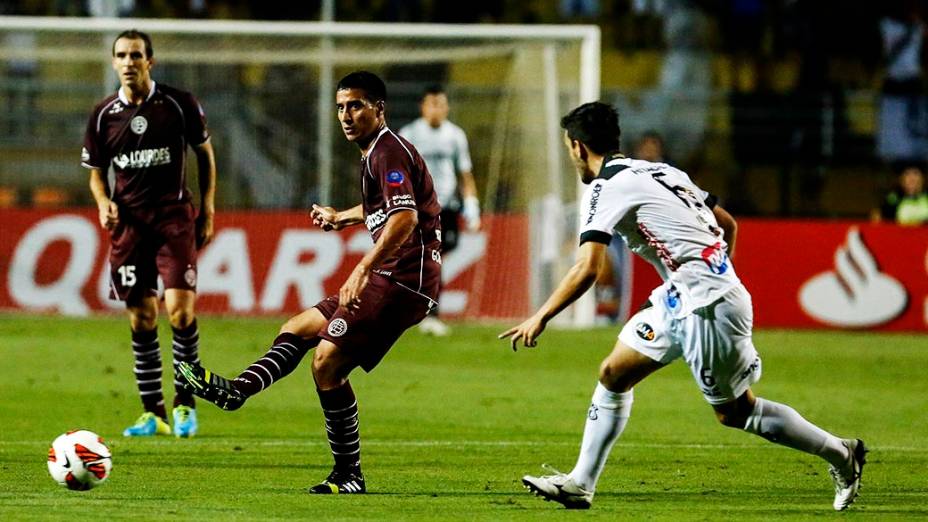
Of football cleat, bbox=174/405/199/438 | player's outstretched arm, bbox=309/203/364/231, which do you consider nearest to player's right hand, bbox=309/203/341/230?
player's outstretched arm, bbox=309/203/364/231

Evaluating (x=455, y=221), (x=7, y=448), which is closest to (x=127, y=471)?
(x=7, y=448)

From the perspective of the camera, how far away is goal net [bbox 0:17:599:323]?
60.5ft

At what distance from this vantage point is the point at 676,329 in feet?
22.3

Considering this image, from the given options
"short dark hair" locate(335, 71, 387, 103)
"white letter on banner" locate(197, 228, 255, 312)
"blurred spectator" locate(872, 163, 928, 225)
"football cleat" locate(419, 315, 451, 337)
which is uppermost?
"short dark hair" locate(335, 71, 387, 103)

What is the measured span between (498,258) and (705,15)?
8.39 metres

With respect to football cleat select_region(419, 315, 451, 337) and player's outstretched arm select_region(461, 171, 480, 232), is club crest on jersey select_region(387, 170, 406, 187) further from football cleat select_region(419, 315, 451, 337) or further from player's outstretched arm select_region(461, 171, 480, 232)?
football cleat select_region(419, 315, 451, 337)

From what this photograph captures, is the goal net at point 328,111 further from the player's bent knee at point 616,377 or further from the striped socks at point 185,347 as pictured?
the player's bent knee at point 616,377

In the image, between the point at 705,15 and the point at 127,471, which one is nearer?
the point at 127,471

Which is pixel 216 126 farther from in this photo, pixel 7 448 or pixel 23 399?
pixel 7 448

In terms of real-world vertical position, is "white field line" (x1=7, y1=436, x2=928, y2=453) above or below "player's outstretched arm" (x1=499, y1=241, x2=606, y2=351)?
below

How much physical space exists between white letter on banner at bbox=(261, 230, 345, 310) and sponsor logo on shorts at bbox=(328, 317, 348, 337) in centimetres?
1105

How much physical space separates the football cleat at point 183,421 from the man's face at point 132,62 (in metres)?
1.96

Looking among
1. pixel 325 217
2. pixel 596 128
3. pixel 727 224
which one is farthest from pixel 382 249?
pixel 727 224

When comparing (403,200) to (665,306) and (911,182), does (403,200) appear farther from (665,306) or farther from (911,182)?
(911,182)
